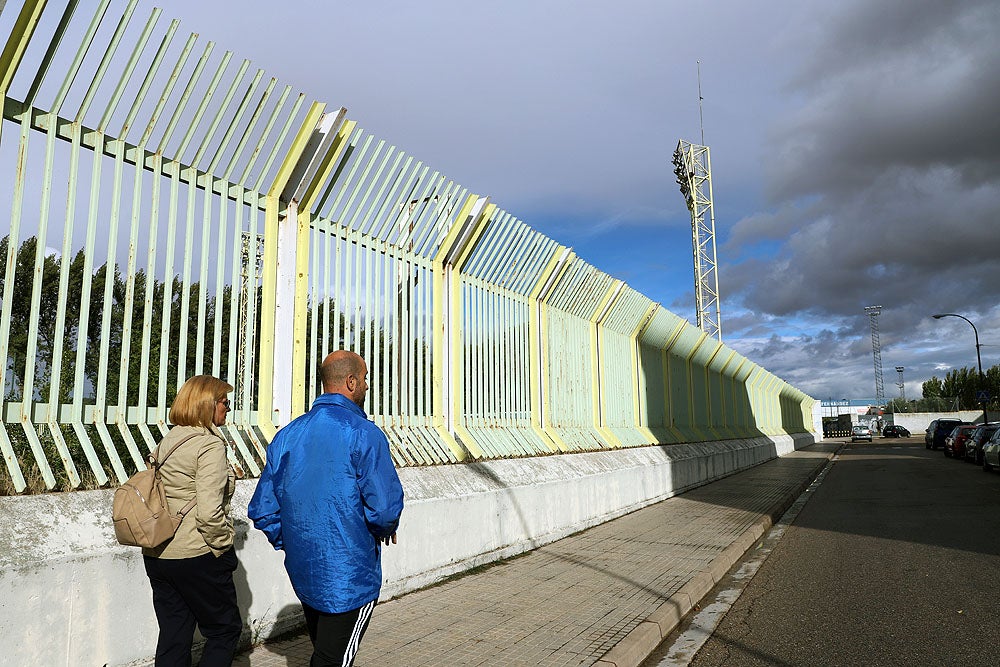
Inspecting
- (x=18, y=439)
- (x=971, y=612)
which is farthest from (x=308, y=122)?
(x=971, y=612)

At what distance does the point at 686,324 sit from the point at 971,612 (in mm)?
13054

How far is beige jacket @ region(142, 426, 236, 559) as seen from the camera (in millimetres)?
3336

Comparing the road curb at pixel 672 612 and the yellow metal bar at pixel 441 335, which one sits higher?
the yellow metal bar at pixel 441 335

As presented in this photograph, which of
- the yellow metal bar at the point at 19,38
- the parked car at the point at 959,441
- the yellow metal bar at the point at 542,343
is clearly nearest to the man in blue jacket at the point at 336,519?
the yellow metal bar at the point at 19,38

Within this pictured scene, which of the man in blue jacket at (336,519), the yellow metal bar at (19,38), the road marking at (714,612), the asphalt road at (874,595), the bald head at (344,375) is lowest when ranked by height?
the road marking at (714,612)

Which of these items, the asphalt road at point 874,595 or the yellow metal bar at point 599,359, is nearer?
the asphalt road at point 874,595

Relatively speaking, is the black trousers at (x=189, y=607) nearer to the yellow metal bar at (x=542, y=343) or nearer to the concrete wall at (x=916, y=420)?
the yellow metal bar at (x=542, y=343)

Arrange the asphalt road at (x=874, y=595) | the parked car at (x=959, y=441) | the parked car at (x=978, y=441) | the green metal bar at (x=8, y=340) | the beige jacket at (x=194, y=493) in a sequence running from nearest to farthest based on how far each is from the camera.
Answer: the beige jacket at (x=194, y=493) → the green metal bar at (x=8, y=340) → the asphalt road at (x=874, y=595) → the parked car at (x=978, y=441) → the parked car at (x=959, y=441)

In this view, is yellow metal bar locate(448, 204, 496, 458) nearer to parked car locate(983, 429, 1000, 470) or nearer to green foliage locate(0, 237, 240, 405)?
green foliage locate(0, 237, 240, 405)

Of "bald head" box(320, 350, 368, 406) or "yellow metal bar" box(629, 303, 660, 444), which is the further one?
"yellow metal bar" box(629, 303, 660, 444)

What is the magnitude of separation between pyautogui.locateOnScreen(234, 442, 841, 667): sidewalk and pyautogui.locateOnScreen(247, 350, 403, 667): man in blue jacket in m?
1.72

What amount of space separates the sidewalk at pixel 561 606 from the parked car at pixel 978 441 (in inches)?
809

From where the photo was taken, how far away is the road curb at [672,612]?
4.86 meters

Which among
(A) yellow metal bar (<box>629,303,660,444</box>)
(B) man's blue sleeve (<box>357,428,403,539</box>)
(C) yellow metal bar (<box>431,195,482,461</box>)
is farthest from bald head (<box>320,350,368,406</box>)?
(A) yellow metal bar (<box>629,303,660,444</box>)
